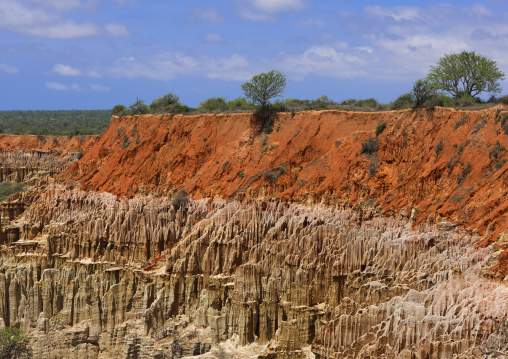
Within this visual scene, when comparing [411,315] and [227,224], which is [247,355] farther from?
[411,315]

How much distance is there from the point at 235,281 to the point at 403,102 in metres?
18.1

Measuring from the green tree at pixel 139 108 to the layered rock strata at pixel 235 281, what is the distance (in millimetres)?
12276

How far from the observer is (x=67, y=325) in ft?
182

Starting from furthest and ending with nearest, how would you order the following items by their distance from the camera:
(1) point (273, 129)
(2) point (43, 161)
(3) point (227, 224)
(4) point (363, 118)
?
(2) point (43, 161) → (1) point (273, 129) → (4) point (363, 118) → (3) point (227, 224)

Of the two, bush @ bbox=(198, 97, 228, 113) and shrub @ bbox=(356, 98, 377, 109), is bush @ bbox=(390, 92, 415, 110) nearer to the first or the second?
shrub @ bbox=(356, 98, 377, 109)

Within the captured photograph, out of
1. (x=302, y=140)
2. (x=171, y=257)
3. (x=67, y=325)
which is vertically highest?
(x=302, y=140)

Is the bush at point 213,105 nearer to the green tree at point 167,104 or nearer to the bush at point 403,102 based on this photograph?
the green tree at point 167,104

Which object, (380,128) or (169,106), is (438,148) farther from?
(169,106)

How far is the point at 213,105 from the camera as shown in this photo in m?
72.9

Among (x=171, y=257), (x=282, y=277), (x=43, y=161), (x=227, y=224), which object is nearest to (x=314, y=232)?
(x=282, y=277)

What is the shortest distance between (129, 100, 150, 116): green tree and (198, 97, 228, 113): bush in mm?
5352

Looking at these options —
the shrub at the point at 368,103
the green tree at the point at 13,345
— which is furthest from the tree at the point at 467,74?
the green tree at the point at 13,345

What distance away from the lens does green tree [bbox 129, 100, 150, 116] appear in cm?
7494

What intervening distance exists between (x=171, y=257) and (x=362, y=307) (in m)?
18.1
